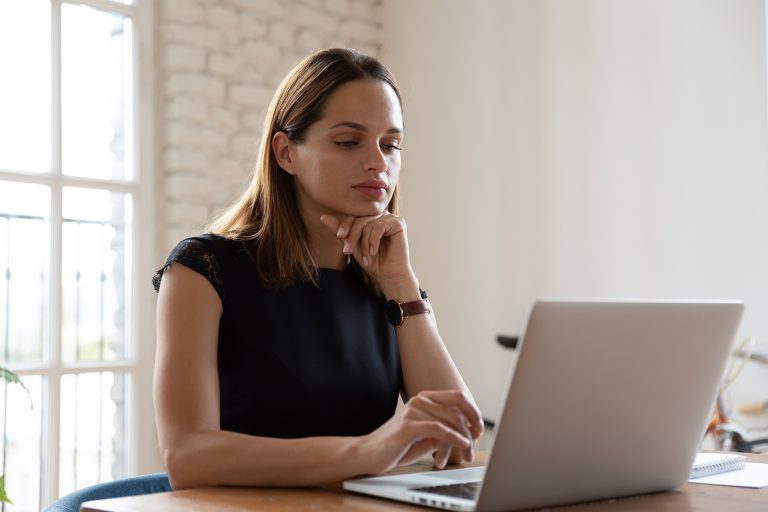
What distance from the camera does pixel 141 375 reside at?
11.0 feet

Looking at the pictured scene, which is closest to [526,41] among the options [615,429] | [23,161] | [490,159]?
[490,159]

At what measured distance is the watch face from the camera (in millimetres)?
1769

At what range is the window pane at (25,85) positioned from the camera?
3127mm

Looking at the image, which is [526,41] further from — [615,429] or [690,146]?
[615,429]

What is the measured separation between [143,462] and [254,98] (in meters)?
1.43

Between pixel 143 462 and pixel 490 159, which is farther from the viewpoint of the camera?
pixel 490 159

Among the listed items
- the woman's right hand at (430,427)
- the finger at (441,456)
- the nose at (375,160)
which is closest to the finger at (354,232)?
the nose at (375,160)

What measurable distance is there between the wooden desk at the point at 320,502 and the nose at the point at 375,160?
26.0 inches

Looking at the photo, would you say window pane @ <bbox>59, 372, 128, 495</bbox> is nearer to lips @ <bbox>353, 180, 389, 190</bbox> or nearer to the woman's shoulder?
the woman's shoulder

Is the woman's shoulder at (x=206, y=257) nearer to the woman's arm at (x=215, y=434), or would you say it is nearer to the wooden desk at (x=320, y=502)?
the woman's arm at (x=215, y=434)

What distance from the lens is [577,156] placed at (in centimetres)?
357

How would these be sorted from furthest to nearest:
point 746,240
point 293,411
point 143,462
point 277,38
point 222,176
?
point 277,38, point 222,176, point 143,462, point 746,240, point 293,411

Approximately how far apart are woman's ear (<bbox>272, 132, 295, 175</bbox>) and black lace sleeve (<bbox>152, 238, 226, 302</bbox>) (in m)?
0.28

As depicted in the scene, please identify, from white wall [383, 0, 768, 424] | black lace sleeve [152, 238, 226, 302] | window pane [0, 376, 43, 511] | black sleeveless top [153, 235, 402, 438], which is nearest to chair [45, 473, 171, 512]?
black sleeveless top [153, 235, 402, 438]
